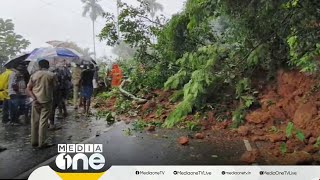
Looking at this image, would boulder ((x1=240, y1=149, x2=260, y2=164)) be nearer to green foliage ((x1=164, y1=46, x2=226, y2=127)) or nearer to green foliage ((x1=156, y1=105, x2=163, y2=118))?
green foliage ((x1=164, y1=46, x2=226, y2=127))

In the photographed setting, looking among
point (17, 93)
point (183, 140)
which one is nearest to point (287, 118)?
point (183, 140)

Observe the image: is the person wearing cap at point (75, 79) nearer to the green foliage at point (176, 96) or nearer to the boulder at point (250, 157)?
the green foliage at point (176, 96)

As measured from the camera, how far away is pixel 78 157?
2.29m

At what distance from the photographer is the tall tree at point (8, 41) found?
2.33 meters

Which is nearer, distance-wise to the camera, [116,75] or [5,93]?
[5,93]

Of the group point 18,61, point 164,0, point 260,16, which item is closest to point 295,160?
point 260,16

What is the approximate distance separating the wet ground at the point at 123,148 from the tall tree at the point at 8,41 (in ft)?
1.48

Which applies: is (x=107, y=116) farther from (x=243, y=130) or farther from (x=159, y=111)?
(x=243, y=130)

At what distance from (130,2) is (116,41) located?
10.8 inches

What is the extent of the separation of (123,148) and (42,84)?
642 mm

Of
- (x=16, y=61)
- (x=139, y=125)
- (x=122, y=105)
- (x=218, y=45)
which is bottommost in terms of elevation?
(x=139, y=125)

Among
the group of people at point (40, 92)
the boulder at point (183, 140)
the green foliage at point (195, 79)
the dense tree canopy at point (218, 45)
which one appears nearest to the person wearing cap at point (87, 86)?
the group of people at point (40, 92)

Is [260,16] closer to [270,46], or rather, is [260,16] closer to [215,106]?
[270,46]

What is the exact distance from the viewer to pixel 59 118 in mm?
2469
